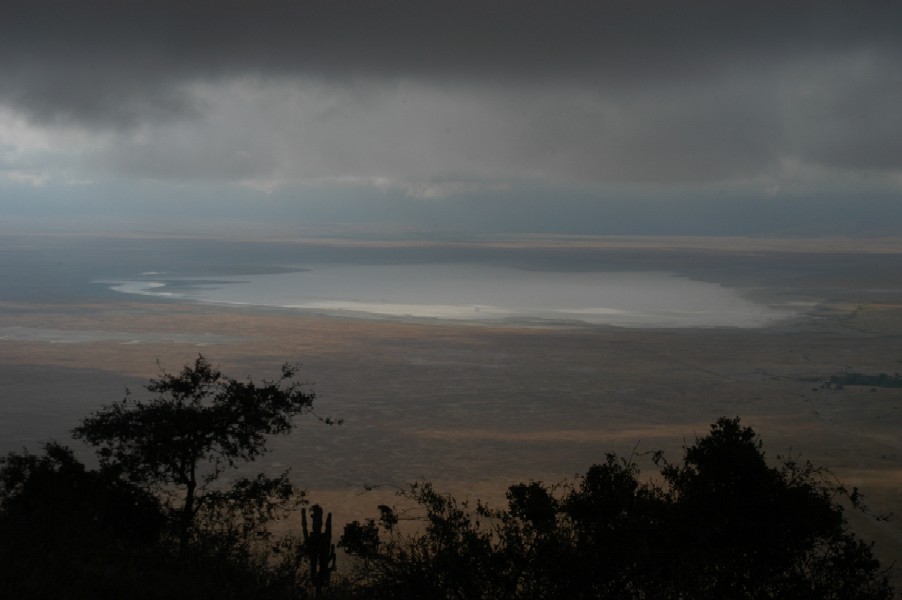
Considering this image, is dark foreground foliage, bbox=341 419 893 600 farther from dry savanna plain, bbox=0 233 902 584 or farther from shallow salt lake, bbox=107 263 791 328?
shallow salt lake, bbox=107 263 791 328

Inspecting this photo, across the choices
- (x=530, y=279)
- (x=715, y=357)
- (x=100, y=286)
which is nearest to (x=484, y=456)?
(x=715, y=357)

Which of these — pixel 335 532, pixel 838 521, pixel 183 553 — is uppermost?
pixel 838 521

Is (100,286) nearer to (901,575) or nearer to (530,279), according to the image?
(530,279)

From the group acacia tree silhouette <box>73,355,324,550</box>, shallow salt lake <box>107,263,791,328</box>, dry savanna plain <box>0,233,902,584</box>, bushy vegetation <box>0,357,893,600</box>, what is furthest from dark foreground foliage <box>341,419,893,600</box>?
shallow salt lake <box>107,263,791,328</box>

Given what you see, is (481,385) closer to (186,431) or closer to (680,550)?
(186,431)

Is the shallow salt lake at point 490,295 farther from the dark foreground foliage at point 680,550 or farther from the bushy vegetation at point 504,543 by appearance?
the dark foreground foliage at point 680,550

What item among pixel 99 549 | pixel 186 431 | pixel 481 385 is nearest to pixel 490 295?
pixel 481 385
